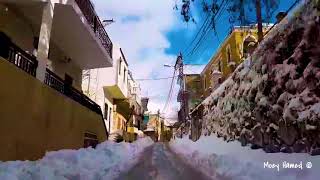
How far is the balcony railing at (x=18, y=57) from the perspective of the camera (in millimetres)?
9462

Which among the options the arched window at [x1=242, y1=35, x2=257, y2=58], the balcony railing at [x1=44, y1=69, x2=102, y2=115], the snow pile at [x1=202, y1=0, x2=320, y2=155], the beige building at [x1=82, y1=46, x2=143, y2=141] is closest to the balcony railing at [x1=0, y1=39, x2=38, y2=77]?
the balcony railing at [x1=44, y1=69, x2=102, y2=115]

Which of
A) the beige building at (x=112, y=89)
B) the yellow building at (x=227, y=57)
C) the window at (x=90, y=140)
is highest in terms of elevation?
the yellow building at (x=227, y=57)

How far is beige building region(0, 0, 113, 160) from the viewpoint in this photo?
9.45 metres

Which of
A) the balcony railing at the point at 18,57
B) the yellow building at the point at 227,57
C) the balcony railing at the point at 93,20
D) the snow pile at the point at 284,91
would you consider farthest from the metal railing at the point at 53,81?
the yellow building at the point at 227,57

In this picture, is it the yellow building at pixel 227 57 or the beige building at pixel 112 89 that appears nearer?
the yellow building at pixel 227 57

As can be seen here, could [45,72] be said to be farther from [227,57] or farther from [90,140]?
[227,57]

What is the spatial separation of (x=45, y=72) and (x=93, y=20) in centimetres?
602

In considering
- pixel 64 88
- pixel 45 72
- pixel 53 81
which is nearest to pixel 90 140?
pixel 64 88

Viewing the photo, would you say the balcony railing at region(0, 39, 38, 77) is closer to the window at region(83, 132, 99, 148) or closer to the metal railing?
the metal railing

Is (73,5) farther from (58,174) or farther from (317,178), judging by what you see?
(317,178)

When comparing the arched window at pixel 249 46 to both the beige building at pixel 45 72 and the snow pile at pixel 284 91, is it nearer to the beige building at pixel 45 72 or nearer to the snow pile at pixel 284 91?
the snow pile at pixel 284 91

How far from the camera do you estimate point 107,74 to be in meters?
31.2

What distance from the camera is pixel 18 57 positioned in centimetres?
1061

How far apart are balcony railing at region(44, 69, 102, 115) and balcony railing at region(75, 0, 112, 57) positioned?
10.3ft
